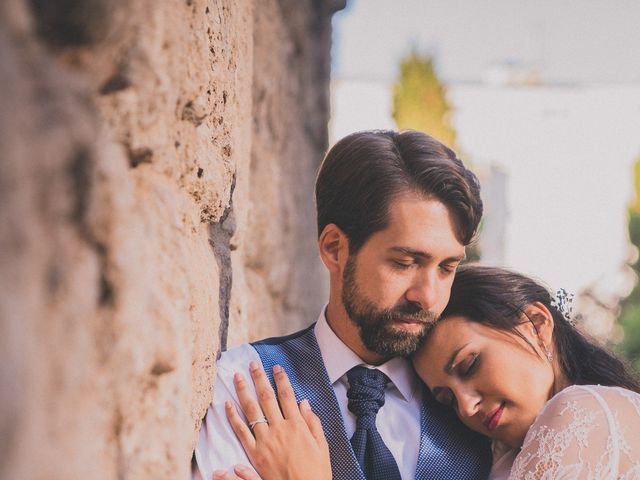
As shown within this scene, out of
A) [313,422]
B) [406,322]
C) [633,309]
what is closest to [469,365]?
[406,322]

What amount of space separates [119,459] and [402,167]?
4.59ft

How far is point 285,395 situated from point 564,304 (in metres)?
1.01

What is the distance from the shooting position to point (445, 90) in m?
11.6

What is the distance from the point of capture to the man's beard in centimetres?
219

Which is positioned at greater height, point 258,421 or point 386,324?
point 386,324

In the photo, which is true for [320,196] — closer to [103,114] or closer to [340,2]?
[103,114]

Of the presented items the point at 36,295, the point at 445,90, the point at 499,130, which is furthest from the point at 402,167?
the point at 499,130

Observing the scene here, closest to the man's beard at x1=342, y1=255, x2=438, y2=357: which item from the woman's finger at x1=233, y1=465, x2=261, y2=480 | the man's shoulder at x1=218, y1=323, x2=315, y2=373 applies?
the man's shoulder at x1=218, y1=323, x2=315, y2=373

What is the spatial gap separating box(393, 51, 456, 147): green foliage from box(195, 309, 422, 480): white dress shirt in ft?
29.0

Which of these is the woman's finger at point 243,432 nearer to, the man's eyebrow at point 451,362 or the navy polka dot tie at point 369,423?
the navy polka dot tie at point 369,423

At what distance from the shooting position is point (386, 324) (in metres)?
2.21

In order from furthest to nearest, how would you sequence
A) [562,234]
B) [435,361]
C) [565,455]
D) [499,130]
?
[499,130]
[562,234]
[435,361]
[565,455]

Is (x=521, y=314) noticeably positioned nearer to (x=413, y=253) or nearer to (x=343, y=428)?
(x=413, y=253)

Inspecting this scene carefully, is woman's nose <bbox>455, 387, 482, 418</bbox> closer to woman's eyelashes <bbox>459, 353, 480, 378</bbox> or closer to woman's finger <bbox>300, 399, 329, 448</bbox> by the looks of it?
woman's eyelashes <bbox>459, 353, 480, 378</bbox>
